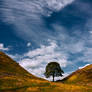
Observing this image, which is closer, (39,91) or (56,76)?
(39,91)

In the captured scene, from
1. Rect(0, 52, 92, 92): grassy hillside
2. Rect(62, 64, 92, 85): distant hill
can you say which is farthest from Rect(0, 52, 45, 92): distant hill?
Rect(62, 64, 92, 85): distant hill

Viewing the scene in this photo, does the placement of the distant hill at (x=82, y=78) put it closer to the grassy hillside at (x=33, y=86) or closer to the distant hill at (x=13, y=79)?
the distant hill at (x=13, y=79)

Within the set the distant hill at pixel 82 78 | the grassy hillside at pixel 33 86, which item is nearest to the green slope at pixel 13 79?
the grassy hillside at pixel 33 86

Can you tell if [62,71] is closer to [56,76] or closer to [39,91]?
[56,76]

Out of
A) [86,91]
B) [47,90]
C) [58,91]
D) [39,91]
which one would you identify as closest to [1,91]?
[39,91]

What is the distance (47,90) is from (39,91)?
2959mm

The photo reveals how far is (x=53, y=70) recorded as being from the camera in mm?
119875

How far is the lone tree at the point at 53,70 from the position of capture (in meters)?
120

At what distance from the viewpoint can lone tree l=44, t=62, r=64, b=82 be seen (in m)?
120

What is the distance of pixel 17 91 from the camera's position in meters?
42.8

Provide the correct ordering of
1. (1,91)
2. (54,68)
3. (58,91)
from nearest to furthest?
(1,91), (58,91), (54,68)

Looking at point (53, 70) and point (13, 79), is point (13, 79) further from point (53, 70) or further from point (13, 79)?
point (53, 70)

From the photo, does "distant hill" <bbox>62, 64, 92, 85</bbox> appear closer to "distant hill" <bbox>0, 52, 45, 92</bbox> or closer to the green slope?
Result: "distant hill" <bbox>0, 52, 45, 92</bbox>

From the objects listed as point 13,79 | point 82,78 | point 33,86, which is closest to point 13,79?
point 13,79
